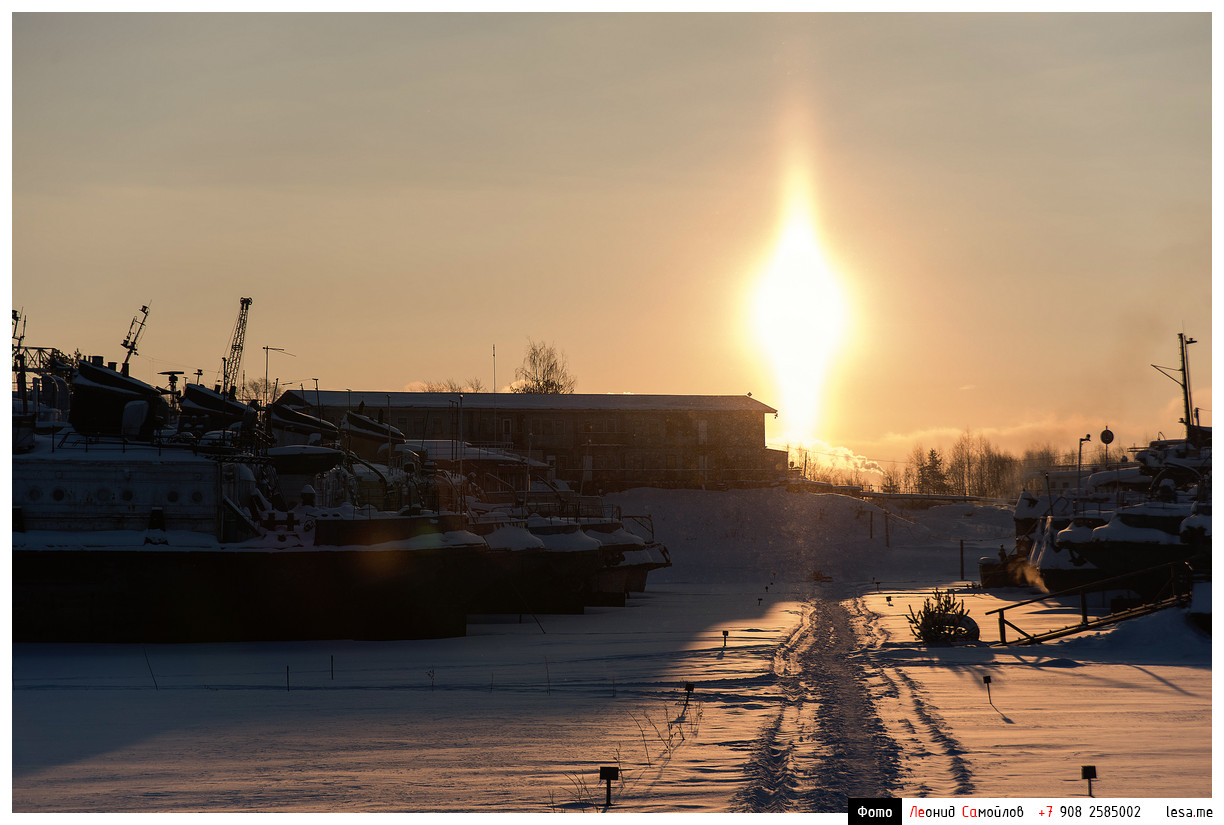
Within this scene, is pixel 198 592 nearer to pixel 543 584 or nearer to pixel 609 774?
pixel 543 584

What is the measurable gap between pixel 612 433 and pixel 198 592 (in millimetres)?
54785

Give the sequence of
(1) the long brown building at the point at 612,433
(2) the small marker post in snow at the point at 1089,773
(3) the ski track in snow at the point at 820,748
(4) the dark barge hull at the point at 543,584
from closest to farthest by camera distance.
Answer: (2) the small marker post in snow at the point at 1089,773 → (3) the ski track in snow at the point at 820,748 → (4) the dark barge hull at the point at 543,584 → (1) the long brown building at the point at 612,433

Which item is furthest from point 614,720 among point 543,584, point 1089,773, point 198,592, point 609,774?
point 543,584

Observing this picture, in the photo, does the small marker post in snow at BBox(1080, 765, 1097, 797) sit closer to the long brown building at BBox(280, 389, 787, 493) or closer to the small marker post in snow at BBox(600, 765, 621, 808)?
the small marker post in snow at BBox(600, 765, 621, 808)

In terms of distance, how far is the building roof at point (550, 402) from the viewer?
79.1 meters

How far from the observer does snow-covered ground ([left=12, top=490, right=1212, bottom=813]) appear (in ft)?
37.6

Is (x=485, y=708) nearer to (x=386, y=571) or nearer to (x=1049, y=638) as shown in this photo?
(x=386, y=571)

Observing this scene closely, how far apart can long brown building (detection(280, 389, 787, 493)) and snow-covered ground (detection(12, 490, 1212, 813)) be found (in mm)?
49620

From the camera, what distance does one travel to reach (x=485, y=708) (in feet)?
54.5

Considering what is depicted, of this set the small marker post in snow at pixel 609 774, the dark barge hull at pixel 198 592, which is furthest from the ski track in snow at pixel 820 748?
the dark barge hull at pixel 198 592

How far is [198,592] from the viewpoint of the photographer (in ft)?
87.2

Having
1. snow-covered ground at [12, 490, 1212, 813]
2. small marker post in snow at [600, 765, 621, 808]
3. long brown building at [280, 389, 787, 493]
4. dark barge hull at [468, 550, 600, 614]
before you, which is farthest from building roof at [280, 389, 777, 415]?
small marker post in snow at [600, 765, 621, 808]

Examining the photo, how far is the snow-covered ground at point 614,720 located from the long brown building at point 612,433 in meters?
49.6

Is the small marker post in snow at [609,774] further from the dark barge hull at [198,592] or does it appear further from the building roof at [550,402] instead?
the building roof at [550,402]
